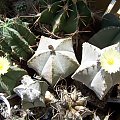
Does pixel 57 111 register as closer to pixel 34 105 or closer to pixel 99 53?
pixel 34 105

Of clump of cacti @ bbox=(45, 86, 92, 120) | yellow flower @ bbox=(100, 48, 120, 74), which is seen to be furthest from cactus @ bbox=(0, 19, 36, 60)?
yellow flower @ bbox=(100, 48, 120, 74)

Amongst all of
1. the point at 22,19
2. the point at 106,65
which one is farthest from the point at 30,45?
the point at 106,65

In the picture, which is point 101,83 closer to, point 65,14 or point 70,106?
point 70,106

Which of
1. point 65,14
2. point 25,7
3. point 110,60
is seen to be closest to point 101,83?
point 110,60

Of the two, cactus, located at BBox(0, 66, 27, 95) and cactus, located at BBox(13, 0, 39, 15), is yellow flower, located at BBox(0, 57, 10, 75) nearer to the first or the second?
cactus, located at BBox(0, 66, 27, 95)

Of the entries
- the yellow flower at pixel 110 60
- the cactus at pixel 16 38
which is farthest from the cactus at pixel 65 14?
the yellow flower at pixel 110 60

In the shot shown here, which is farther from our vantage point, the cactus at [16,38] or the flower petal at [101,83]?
the cactus at [16,38]

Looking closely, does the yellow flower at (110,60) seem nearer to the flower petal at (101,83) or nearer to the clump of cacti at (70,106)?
the flower petal at (101,83)
